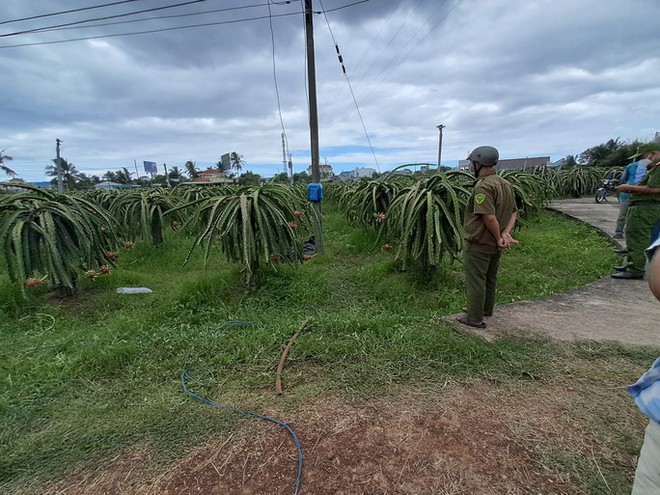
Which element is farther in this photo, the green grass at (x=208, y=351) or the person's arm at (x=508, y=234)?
the person's arm at (x=508, y=234)

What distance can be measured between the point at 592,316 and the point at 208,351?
3.28 m

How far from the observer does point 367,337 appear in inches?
109

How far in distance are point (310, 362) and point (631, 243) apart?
414cm

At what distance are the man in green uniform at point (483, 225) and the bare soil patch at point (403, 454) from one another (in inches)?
37.9

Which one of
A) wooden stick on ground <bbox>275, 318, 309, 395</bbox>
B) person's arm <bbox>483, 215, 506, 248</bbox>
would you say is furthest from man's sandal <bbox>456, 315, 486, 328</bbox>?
wooden stick on ground <bbox>275, 318, 309, 395</bbox>

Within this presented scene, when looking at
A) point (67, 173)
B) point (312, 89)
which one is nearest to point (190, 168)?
point (67, 173)

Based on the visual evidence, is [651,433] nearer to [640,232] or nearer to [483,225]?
[483,225]

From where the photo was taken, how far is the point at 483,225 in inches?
109

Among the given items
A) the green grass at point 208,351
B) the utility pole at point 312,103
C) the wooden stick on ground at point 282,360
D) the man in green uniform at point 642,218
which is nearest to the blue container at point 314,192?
the utility pole at point 312,103

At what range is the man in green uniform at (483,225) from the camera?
8.88ft

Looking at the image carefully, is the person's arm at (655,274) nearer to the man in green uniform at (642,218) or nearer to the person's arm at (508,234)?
the person's arm at (508,234)

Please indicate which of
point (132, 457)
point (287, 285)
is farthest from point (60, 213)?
point (132, 457)

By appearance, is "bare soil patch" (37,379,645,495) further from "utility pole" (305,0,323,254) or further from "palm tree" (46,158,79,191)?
"palm tree" (46,158,79,191)

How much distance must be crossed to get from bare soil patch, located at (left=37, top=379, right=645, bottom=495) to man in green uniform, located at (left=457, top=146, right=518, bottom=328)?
962 millimetres
